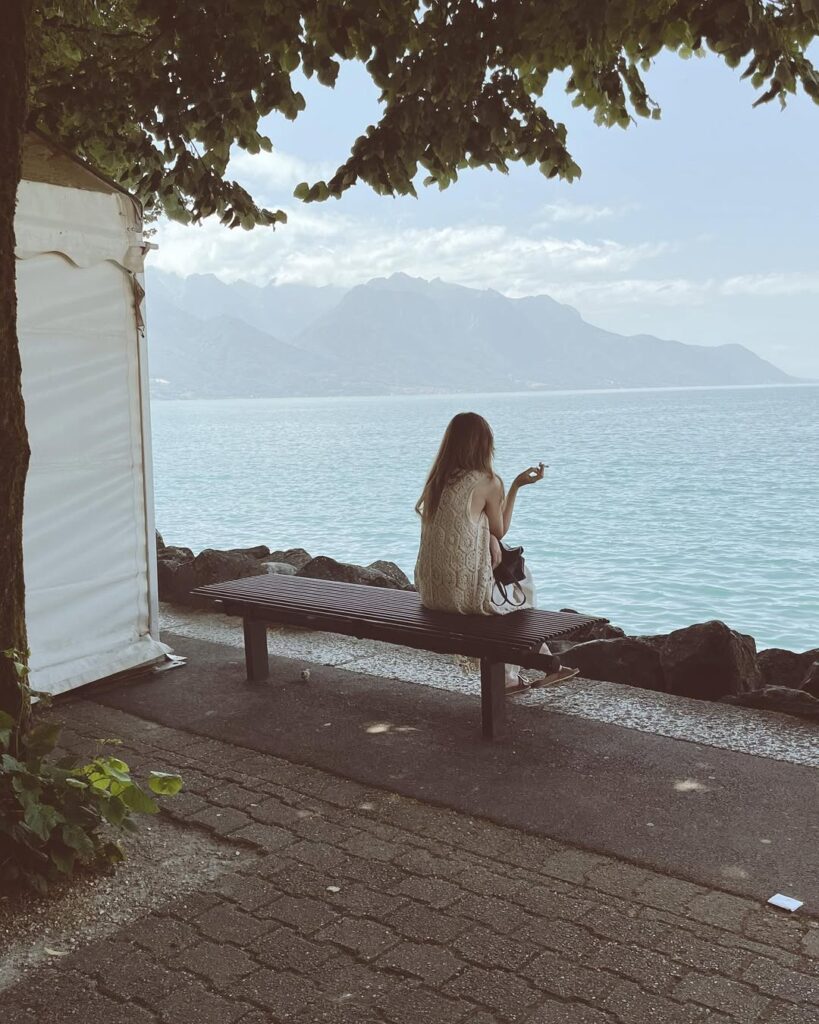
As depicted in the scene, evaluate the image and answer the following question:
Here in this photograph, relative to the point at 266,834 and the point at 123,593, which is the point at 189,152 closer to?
the point at 123,593

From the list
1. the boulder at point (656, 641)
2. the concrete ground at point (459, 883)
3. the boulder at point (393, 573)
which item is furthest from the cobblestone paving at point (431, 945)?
the boulder at point (393, 573)

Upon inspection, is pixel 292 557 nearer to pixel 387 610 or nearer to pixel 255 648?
pixel 255 648

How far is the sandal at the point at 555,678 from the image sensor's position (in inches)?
255

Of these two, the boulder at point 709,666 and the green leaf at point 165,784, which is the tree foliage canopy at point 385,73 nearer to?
the boulder at point 709,666

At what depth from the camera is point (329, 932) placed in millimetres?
3619

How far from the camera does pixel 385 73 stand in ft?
20.1

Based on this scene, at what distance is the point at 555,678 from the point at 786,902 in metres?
2.91

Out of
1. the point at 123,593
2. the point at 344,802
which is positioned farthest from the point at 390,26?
the point at 344,802

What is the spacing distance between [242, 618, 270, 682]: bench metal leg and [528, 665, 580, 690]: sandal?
1.76m

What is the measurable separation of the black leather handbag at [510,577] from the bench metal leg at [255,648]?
1.67 m

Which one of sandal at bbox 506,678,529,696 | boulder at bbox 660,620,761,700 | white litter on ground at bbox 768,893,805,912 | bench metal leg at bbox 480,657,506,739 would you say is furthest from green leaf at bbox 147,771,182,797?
boulder at bbox 660,620,761,700

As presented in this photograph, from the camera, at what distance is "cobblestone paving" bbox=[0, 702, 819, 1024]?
3.18 m

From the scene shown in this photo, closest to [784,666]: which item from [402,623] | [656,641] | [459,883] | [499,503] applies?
[656,641]

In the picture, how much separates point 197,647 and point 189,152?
3.69 meters
